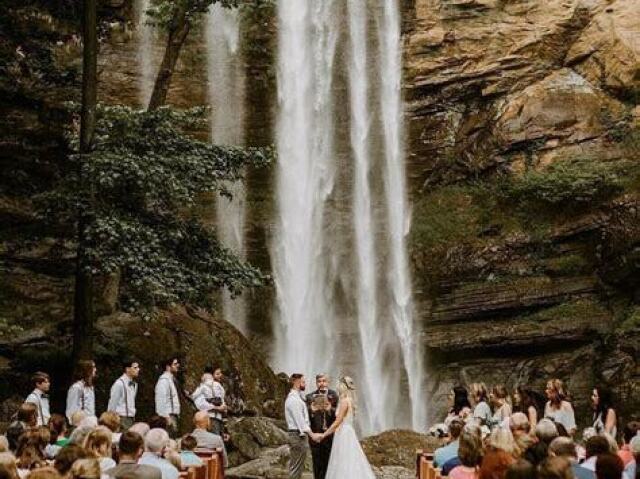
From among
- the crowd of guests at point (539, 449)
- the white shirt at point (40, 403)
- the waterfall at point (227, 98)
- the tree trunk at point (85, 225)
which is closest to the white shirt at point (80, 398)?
the white shirt at point (40, 403)

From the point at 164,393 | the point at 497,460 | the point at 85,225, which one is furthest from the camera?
the point at 85,225

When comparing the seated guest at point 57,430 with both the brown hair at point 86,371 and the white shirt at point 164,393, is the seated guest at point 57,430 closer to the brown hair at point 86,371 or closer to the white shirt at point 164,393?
the brown hair at point 86,371

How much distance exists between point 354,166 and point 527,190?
5552mm

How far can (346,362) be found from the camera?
79.0 feet

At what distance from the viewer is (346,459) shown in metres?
11.2

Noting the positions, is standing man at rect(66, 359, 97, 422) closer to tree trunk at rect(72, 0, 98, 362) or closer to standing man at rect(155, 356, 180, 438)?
standing man at rect(155, 356, 180, 438)

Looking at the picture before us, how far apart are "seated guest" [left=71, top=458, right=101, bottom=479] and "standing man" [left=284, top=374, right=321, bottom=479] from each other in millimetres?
6340

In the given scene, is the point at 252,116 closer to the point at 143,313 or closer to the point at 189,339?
the point at 189,339

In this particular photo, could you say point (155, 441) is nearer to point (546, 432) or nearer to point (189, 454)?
point (189, 454)

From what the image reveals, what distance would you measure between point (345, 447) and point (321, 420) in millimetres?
931

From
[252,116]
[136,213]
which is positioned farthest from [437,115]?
[136,213]

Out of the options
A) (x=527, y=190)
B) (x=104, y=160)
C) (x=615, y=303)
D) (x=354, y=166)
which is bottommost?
(x=615, y=303)

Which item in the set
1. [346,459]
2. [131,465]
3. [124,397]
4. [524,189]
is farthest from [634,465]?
[524,189]

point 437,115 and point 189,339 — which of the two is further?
point 437,115
